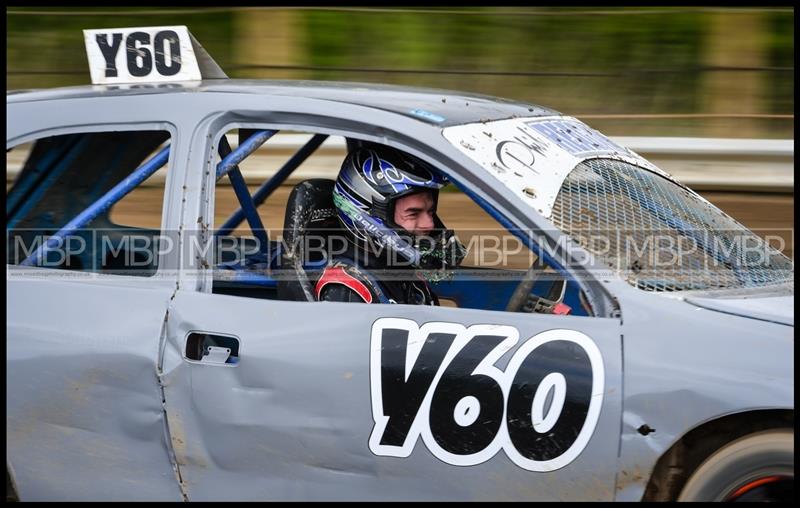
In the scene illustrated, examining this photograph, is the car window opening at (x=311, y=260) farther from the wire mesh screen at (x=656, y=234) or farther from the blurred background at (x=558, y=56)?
the blurred background at (x=558, y=56)

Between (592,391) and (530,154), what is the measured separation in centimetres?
82

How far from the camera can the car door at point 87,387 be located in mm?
3117

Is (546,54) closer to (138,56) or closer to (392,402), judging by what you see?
(138,56)

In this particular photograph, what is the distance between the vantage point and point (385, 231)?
3.43m

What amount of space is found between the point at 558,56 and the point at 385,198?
6083mm

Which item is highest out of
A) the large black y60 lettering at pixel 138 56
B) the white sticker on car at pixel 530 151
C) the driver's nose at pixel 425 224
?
the large black y60 lettering at pixel 138 56

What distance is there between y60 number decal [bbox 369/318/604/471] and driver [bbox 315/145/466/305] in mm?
445

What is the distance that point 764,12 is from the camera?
8703 mm

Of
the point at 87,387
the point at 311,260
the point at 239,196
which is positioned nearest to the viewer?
the point at 87,387

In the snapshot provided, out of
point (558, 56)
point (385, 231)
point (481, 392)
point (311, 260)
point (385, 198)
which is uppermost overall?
point (558, 56)

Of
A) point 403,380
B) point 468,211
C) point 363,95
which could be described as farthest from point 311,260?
point 468,211

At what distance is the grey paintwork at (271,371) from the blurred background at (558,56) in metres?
5.07

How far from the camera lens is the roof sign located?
376 centimetres

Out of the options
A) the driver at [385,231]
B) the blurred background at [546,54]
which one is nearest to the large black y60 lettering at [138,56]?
the driver at [385,231]
